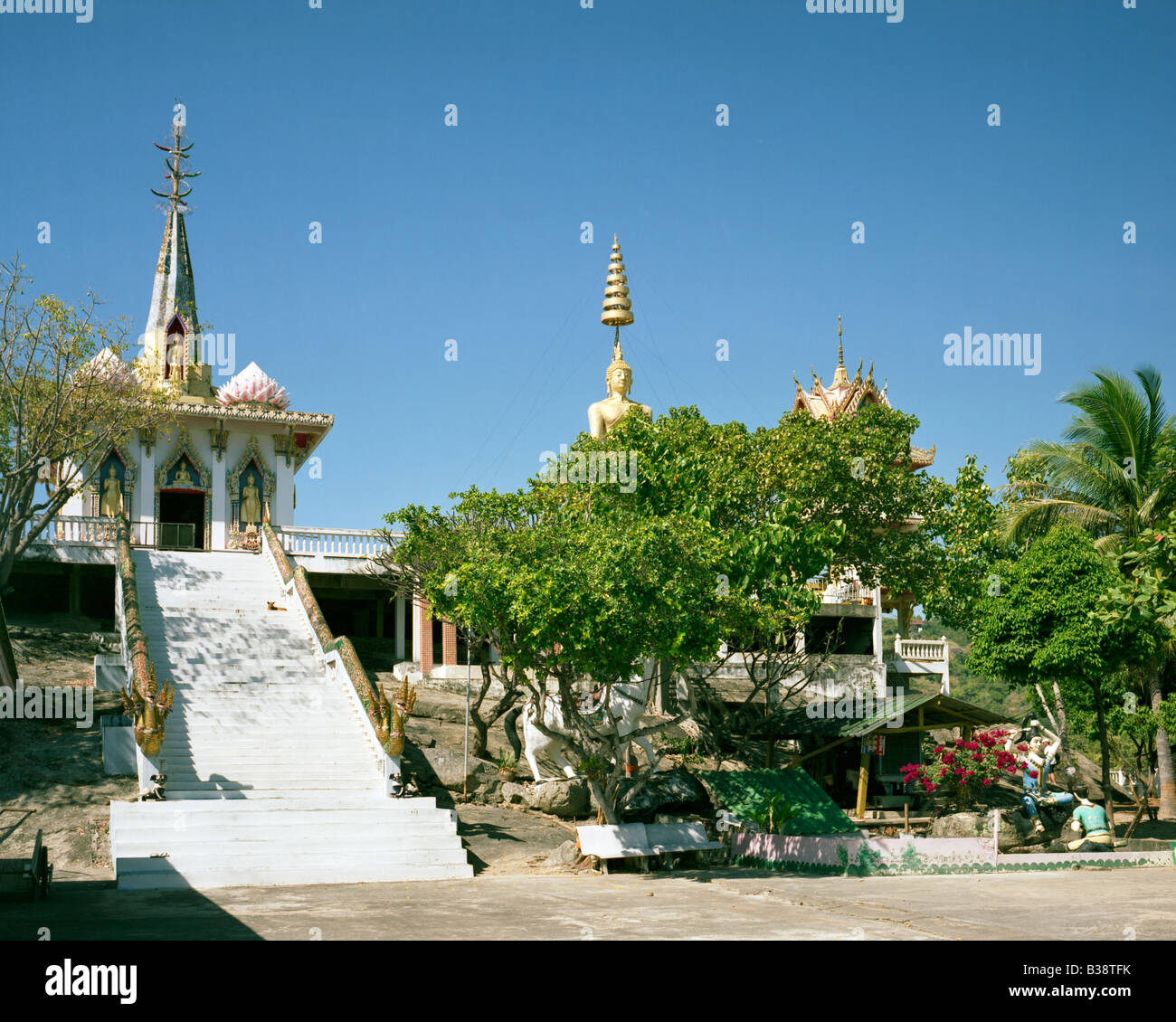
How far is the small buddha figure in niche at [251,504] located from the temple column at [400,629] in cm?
476

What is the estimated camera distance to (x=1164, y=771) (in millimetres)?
25953

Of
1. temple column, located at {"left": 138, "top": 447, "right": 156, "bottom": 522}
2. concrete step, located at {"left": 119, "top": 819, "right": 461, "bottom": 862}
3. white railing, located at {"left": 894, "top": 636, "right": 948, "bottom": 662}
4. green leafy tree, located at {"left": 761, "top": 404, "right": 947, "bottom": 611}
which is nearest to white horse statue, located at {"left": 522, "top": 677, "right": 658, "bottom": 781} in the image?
concrete step, located at {"left": 119, "top": 819, "right": 461, "bottom": 862}

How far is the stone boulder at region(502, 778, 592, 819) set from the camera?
20.0m

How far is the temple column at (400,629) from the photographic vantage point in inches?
1121

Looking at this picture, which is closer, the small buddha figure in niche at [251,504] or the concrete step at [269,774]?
the concrete step at [269,774]

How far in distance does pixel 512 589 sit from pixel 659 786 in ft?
19.1

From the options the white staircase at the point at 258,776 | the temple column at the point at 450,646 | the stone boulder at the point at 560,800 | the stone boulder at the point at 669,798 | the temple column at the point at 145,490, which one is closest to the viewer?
the white staircase at the point at 258,776

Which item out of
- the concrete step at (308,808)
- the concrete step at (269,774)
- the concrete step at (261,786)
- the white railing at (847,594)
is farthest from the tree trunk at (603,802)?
the white railing at (847,594)

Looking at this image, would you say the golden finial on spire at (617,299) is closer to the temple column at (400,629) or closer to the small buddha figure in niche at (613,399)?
the small buddha figure in niche at (613,399)

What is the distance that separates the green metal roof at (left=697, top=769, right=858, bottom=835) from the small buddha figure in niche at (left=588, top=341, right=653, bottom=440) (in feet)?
63.9

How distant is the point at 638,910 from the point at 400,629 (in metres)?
17.8

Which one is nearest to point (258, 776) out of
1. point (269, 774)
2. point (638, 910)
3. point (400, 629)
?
point (269, 774)

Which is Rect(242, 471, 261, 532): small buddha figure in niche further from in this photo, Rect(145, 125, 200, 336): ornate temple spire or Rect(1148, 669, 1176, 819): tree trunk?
Rect(1148, 669, 1176, 819): tree trunk
